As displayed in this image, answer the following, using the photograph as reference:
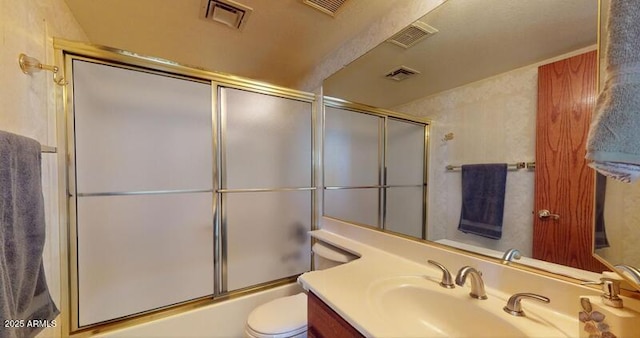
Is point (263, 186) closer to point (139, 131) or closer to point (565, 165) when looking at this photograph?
point (139, 131)

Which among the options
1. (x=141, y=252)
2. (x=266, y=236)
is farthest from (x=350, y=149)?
(x=141, y=252)

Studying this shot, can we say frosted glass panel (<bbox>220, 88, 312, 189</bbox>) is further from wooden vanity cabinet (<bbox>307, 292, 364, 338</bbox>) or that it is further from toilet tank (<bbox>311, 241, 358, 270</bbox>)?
wooden vanity cabinet (<bbox>307, 292, 364, 338</bbox>)

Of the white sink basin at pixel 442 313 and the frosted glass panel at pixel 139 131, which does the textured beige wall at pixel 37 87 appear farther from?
the white sink basin at pixel 442 313

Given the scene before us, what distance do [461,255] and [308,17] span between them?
151cm

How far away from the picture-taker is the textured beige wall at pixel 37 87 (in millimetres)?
818

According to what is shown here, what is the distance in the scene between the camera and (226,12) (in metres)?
1.41

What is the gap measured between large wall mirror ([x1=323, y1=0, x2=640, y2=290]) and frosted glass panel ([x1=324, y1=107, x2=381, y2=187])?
415 mm

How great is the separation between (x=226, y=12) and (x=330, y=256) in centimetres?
164

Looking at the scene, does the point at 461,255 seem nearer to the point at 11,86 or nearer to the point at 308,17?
the point at 308,17

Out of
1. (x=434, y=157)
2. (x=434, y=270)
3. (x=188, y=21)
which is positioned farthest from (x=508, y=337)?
(x=188, y=21)

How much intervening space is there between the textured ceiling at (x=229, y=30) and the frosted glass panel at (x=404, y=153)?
69cm

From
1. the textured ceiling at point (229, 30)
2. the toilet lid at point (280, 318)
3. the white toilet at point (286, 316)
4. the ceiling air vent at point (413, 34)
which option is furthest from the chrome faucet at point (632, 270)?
the textured ceiling at point (229, 30)

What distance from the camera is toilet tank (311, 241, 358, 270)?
138cm

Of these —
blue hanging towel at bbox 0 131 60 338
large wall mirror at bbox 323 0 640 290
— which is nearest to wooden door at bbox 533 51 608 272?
large wall mirror at bbox 323 0 640 290
